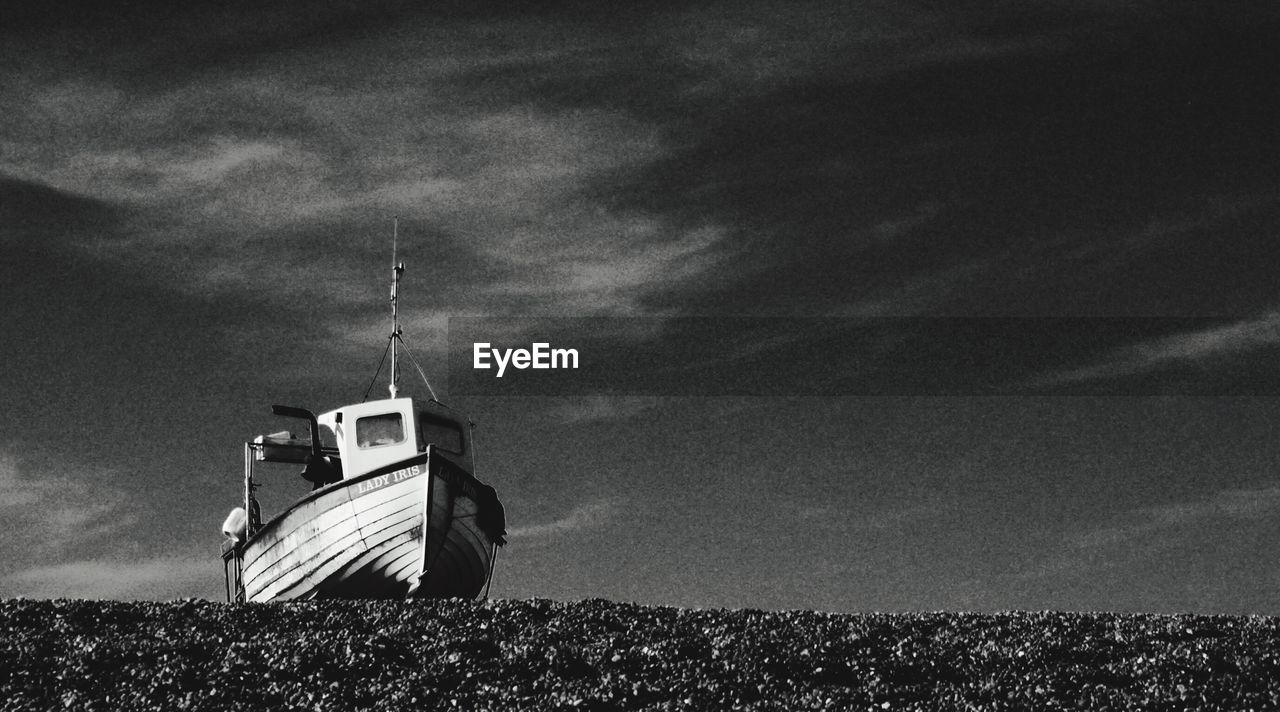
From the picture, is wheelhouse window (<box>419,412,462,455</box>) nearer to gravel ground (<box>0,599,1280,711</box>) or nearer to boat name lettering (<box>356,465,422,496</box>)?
boat name lettering (<box>356,465,422,496</box>)

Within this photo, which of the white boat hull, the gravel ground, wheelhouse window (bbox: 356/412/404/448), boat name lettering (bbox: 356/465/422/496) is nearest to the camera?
the gravel ground

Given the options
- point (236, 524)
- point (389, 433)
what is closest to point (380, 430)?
point (389, 433)

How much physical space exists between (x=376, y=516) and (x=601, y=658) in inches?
508

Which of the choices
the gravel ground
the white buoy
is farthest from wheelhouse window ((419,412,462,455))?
the gravel ground

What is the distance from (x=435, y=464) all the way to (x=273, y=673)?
12.6 meters

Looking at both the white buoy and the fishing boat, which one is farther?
the white buoy

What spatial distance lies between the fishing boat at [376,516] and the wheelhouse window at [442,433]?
0.09 ft

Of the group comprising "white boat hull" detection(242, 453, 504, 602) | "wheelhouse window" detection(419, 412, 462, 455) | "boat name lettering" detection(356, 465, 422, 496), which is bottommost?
"white boat hull" detection(242, 453, 504, 602)

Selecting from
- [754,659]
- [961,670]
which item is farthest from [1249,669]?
[754,659]

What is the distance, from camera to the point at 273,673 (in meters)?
15.0

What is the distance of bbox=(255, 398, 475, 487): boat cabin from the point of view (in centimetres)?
2962

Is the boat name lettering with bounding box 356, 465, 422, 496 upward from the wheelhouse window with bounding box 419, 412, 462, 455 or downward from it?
downward

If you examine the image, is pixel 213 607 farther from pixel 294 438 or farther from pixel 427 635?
pixel 294 438

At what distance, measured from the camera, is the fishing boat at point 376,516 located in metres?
27.4
